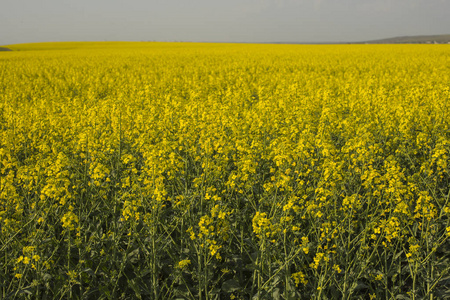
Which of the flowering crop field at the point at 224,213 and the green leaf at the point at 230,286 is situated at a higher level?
the flowering crop field at the point at 224,213

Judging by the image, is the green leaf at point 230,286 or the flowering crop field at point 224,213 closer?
the flowering crop field at point 224,213

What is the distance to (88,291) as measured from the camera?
10.1 ft

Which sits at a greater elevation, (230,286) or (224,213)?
(224,213)

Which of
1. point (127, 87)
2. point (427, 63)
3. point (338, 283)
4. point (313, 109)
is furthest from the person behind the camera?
point (427, 63)

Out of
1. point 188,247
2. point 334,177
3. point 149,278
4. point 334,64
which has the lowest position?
point 149,278

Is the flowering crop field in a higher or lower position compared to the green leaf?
higher

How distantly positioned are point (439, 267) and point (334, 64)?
1633 cm

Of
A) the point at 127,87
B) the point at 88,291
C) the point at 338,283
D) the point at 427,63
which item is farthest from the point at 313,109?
the point at 427,63

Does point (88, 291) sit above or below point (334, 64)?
below

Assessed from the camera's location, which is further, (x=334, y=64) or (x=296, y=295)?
(x=334, y=64)

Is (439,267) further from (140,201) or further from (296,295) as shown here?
(140,201)

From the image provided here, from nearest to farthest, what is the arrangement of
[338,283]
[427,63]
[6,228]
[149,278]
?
[6,228] < [338,283] < [149,278] < [427,63]

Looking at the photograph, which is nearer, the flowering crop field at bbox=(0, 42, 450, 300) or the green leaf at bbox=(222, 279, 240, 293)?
the flowering crop field at bbox=(0, 42, 450, 300)

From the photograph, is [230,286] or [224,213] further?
[230,286]
